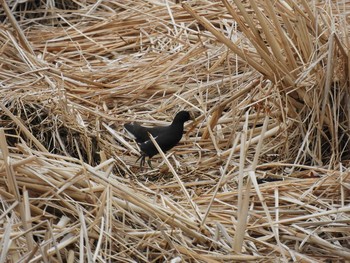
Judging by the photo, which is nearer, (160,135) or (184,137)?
(160,135)

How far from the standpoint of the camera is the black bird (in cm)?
501

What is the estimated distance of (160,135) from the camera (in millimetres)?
5141

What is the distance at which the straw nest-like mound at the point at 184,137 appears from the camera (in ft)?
11.9

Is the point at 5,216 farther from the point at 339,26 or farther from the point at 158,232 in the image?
the point at 339,26

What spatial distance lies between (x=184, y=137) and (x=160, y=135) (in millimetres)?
188

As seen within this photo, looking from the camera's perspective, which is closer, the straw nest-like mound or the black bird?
the straw nest-like mound

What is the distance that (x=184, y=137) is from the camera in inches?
208

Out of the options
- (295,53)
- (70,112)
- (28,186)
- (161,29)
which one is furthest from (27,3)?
(28,186)

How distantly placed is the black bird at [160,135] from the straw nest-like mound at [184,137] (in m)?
0.09

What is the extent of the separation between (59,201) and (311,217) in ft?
3.13

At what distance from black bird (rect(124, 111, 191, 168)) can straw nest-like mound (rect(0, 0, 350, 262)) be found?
0.30ft

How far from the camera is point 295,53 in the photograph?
4660 mm

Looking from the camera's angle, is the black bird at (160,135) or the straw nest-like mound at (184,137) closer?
the straw nest-like mound at (184,137)

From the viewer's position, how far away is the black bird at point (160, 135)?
5.01 m
